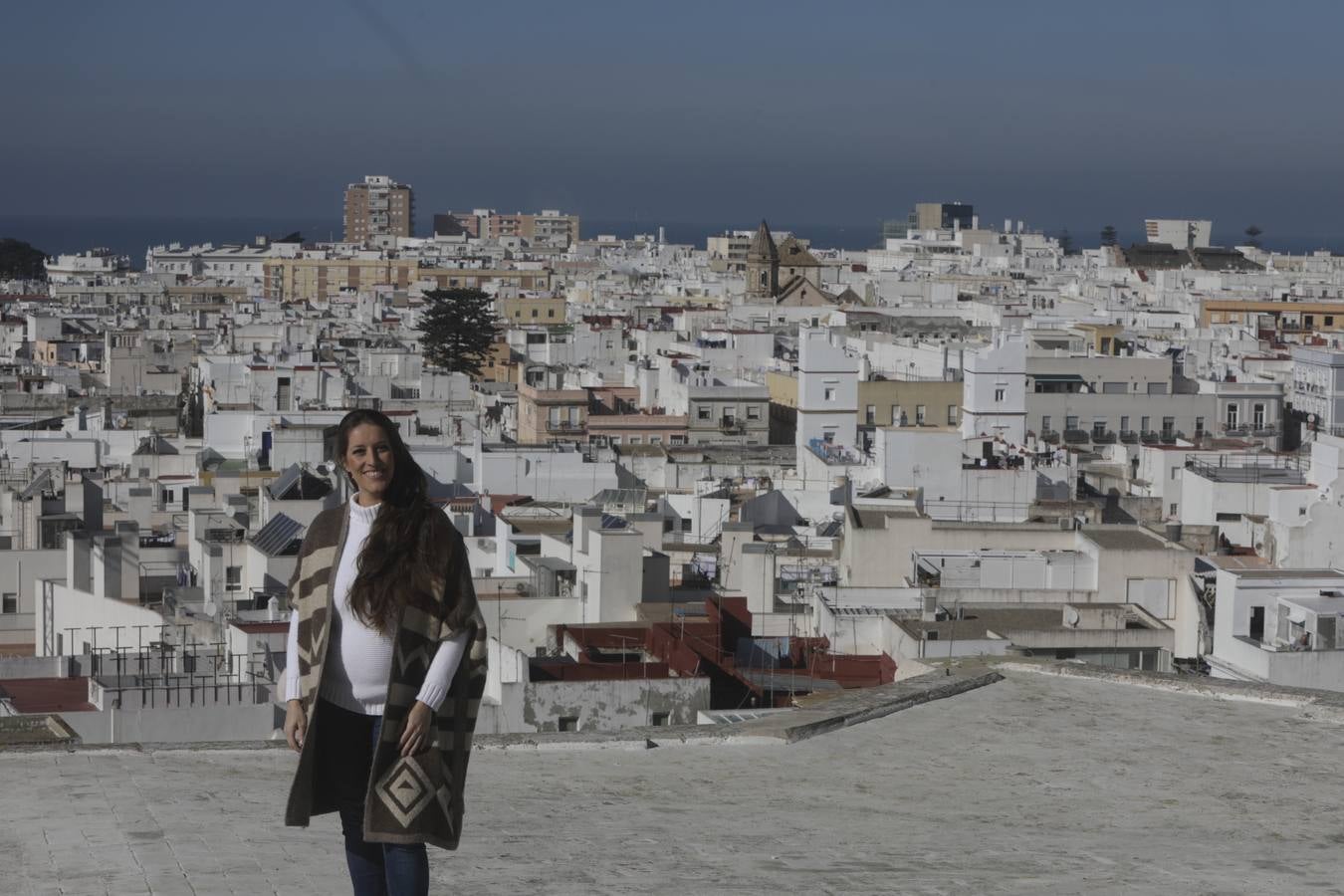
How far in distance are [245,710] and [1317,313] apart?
52.3 meters

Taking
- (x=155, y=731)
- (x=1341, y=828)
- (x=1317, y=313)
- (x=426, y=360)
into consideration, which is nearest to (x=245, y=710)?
(x=155, y=731)

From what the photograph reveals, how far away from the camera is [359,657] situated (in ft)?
17.3

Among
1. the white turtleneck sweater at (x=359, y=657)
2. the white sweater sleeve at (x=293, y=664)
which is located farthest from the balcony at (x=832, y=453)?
the white turtleneck sweater at (x=359, y=657)

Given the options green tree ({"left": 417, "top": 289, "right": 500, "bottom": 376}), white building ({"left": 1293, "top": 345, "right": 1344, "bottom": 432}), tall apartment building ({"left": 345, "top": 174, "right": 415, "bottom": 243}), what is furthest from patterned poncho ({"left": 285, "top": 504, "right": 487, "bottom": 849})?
tall apartment building ({"left": 345, "top": 174, "right": 415, "bottom": 243})

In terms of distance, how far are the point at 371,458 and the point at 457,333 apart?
52.6m

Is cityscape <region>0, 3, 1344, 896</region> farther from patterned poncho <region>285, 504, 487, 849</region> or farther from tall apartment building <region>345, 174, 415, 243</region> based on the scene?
tall apartment building <region>345, 174, 415, 243</region>

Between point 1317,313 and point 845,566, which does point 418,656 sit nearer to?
point 845,566

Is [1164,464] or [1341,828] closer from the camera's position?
[1341,828]

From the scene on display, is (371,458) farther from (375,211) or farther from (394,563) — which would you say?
(375,211)

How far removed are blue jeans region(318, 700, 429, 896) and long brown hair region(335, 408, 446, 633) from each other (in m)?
0.28

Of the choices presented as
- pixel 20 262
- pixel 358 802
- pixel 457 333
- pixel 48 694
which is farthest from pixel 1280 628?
pixel 20 262

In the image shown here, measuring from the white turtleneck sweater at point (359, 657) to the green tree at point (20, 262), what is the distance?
4118 inches

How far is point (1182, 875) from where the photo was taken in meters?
7.43

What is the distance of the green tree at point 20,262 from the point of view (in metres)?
108
